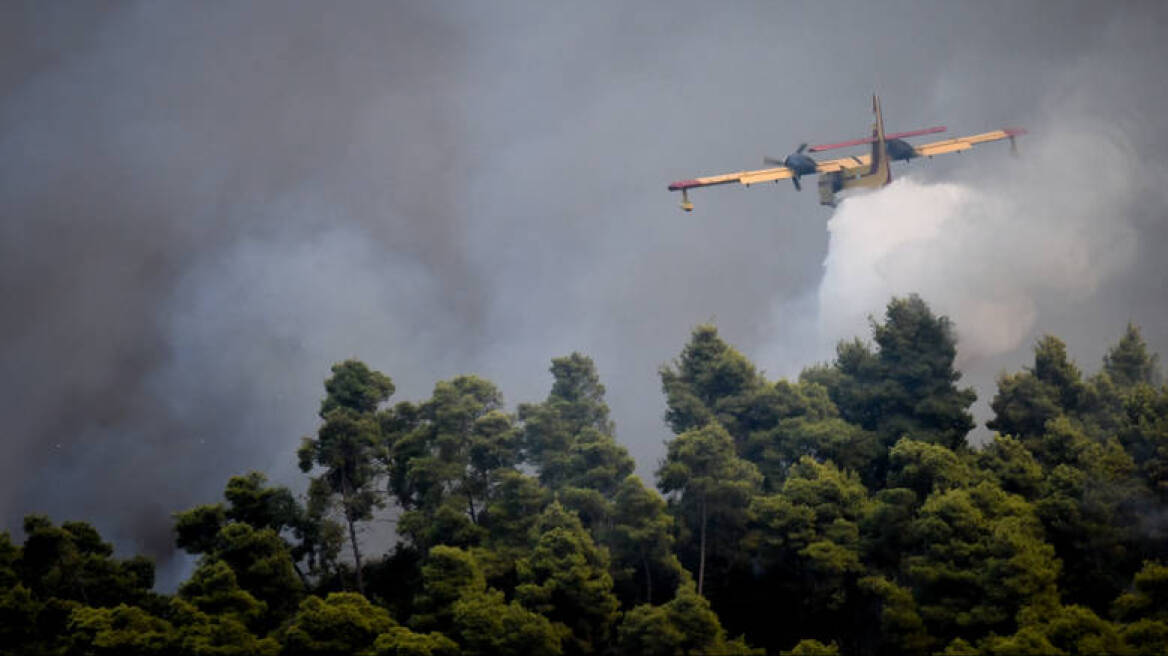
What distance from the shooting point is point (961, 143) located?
296 feet

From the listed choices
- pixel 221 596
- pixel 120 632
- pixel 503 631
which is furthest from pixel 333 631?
pixel 120 632

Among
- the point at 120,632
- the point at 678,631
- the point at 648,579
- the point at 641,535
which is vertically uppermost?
the point at 641,535

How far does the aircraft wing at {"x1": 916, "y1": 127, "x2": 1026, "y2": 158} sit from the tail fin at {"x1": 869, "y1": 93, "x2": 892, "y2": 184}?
13.1 feet

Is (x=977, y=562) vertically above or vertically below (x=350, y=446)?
below

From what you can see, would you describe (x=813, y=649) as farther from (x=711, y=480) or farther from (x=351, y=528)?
(x=351, y=528)

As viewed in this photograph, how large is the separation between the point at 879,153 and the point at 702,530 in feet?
104

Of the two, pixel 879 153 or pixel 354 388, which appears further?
pixel 879 153

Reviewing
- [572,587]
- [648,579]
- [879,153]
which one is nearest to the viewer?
[572,587]

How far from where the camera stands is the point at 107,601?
69312mm

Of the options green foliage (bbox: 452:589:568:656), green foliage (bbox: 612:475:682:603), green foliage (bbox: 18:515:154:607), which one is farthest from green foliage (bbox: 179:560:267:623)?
green foliage (bbox: 612:475:682:603)

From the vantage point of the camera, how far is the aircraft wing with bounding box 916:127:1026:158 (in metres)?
89.1

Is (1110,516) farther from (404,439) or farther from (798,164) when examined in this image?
(404,439)

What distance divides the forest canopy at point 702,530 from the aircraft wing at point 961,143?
18.5m

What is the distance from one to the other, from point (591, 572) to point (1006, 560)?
19.7 meters
